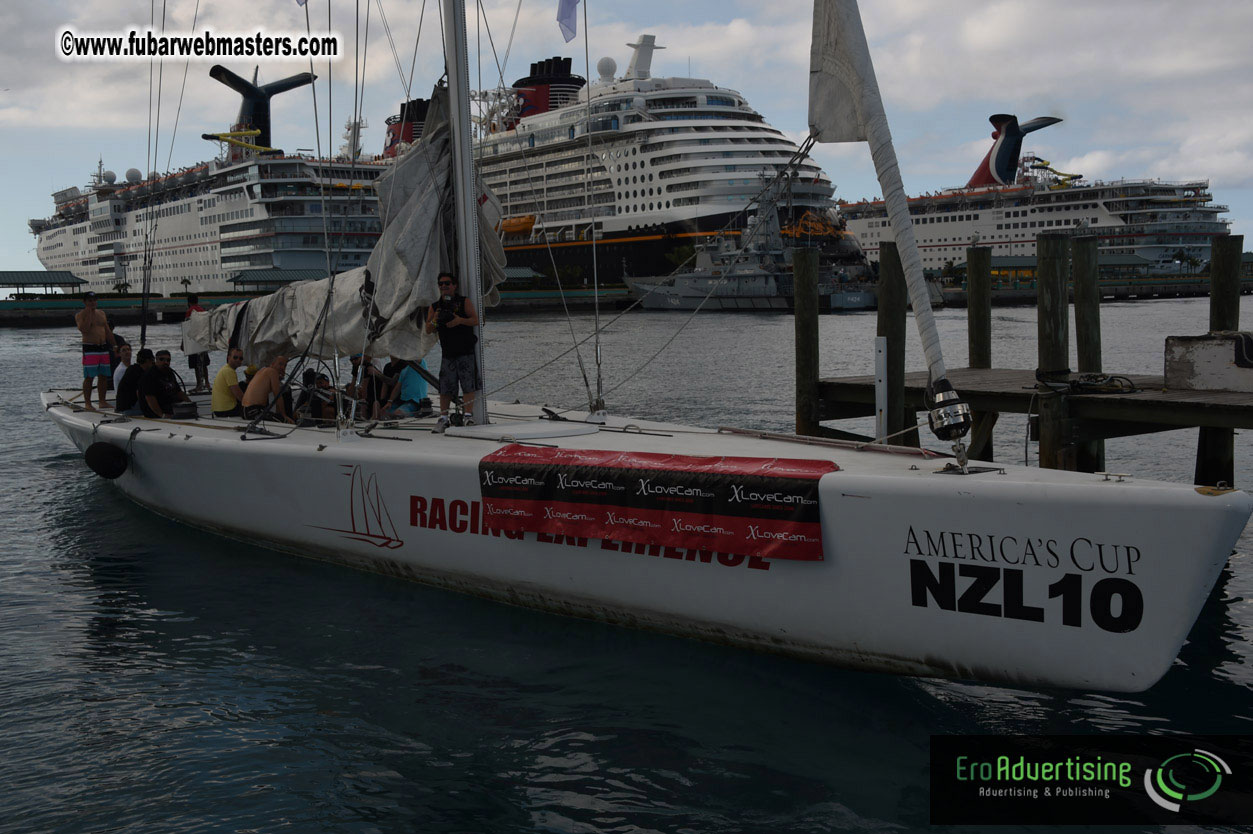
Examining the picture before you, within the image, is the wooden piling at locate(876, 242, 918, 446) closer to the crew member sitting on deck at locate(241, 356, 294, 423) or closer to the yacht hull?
the yacht hull

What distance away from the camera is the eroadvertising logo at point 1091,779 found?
453 cm

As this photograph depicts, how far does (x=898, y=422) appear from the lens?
980cm

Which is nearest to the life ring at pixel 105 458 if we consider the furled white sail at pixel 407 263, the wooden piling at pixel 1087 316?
the furled white sail at pixel 407 263

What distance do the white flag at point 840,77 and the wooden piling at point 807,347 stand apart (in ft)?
13.5

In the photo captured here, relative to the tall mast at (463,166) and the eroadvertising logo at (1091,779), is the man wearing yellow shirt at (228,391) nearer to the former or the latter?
the tall mast at (463,166)

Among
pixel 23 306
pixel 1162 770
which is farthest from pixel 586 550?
pixel 23 306

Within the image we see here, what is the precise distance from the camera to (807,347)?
10438 millimetres

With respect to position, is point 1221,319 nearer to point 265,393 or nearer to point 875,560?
point 875,560

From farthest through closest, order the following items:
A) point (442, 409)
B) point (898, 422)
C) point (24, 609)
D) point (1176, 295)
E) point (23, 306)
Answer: point (1176, 295) < point (23, 306) < point (898, 422) < point (442, 409) < point (24, 609)

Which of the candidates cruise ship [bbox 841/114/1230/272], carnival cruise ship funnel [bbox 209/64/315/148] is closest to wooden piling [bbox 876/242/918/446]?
carnival cruise ship funnel [bbox 209/64/315/148]

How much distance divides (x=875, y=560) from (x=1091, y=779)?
1407 millimetres

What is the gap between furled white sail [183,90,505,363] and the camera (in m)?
8.17

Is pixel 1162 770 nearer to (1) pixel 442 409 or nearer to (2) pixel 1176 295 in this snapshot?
(1) pixel 442 409

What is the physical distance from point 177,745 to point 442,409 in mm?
3590
